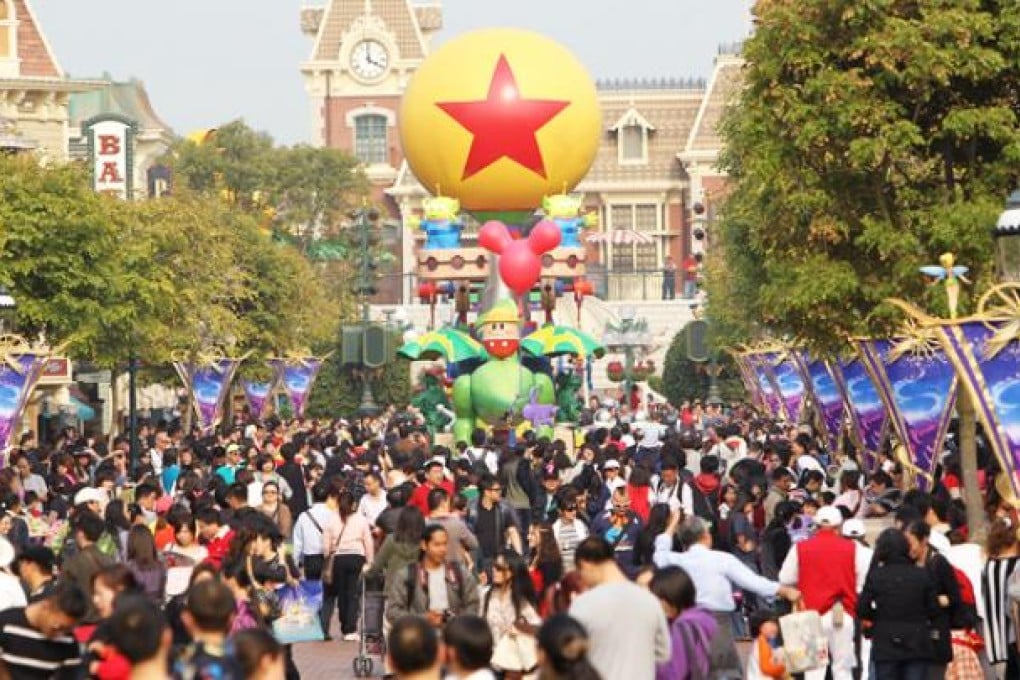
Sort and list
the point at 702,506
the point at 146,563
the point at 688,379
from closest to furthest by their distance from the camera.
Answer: the point at 146,563 < the point at 702,506 < the point at 688,379

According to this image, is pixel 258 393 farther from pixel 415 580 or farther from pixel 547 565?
pixel 415 580

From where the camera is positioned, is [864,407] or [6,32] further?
[6,32]

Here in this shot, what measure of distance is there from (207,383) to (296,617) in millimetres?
36576

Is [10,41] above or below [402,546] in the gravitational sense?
above

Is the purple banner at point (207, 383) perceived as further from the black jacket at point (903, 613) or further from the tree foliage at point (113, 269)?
the black jacket at point (903, 613)

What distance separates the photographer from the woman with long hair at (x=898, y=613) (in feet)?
49.8

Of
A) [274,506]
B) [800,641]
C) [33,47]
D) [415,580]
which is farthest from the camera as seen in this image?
[33,47]

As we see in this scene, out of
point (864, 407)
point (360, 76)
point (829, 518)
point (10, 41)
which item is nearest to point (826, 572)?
point (829, 518)

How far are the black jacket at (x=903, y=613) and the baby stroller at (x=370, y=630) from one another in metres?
4.11

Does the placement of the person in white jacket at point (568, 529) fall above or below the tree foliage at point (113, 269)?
below

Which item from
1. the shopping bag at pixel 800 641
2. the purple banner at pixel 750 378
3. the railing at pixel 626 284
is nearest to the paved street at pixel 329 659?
the shopping bag at pixel 800 641

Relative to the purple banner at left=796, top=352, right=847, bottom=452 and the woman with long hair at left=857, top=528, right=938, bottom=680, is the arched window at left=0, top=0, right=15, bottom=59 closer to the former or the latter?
the purple banner at left=796, top=352, right=847, bottom=452

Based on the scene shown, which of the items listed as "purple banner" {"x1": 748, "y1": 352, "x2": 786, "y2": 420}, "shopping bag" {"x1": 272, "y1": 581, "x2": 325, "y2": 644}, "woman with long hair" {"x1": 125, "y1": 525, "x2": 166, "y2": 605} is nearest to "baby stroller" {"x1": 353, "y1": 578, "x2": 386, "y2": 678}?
"shopping bag" {"x1": 272, "y1": 581, "x2": 325, "y2": 644}

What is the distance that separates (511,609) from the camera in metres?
15.5
